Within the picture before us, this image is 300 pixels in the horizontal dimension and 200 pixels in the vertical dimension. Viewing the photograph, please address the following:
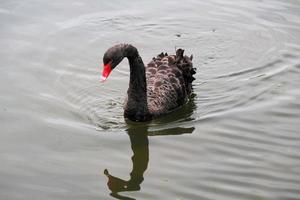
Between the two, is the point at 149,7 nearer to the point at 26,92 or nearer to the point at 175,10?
the point at 175,10

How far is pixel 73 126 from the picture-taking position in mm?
6492

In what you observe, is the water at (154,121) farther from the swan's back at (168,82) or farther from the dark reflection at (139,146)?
the swan's back at (168,82)

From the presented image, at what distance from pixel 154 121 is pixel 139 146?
643mm

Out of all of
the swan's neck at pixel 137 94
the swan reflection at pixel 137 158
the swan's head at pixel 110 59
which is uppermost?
the swan's head at pixel 110 59

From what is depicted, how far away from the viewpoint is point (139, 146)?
6320 mm

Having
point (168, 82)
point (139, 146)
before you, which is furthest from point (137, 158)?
point (168, 82)

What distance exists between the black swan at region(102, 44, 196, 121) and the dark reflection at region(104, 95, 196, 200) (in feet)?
0.31

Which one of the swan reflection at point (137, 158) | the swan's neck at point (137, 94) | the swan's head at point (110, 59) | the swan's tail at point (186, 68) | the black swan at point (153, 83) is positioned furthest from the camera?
the swan's tail at point (186, 68)

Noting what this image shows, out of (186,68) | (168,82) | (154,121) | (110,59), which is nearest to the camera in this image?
(110,59)

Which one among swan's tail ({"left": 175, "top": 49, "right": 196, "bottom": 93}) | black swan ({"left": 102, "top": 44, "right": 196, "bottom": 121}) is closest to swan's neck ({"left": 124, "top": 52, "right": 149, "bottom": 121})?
black swan ({"left": 102, "top": 44, "right": 196, "bottom": 121})

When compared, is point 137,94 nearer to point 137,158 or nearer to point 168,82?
point 168,82

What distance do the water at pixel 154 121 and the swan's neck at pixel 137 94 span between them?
13cm

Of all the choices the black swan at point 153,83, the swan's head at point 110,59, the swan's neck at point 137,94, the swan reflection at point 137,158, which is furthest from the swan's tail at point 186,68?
the swan's head at point 110,59

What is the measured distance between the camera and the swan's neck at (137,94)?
22.0ft
